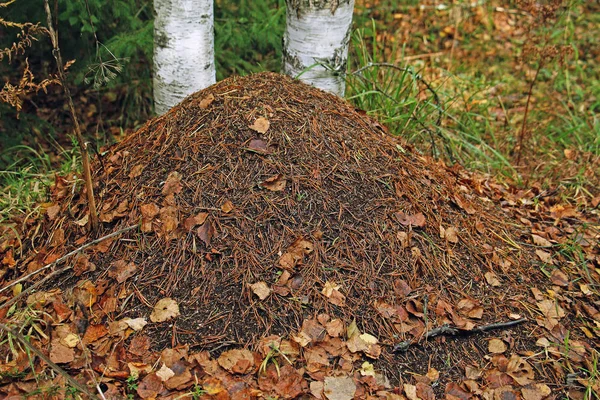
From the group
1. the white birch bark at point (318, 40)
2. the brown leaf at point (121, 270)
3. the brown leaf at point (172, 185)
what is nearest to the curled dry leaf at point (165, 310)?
the brown leaf at point (121, 270)

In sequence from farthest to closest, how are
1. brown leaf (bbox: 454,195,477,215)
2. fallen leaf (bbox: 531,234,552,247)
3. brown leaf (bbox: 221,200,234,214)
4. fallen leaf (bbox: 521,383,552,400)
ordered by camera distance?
fallen leaf (bbox: 531,234,552,247), brown leaf (bbox: 454,195,477,215), brown leaf (bbox: 221,200,234,214), fallen leaf (bbox: 521,383,552,400)

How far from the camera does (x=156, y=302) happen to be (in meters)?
2.56

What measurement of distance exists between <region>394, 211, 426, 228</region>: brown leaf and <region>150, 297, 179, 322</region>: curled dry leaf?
1225mm

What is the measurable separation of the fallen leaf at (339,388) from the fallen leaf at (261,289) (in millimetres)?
470

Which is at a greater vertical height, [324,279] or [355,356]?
[324,279]

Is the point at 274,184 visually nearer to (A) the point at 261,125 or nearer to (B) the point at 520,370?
(A) the point at 261,125

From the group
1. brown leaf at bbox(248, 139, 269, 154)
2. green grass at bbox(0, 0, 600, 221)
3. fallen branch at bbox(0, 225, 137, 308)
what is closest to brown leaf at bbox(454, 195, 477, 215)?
green grass at bbox(0, 0, 600, 221)

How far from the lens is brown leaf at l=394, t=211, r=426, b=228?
2895mm

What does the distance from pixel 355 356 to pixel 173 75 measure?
2.23 meters

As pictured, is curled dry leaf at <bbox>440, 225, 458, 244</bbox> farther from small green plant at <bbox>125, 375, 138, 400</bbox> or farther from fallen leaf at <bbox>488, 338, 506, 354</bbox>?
small green plant at <bbox>125, 375, 138, 400</bbox>

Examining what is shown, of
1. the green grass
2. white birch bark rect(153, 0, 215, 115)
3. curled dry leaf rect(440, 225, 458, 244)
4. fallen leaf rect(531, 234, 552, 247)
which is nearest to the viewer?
curled dry leaf rect(440, 225, 458, 244)

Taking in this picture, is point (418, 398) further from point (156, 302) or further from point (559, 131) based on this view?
point (559, 131)

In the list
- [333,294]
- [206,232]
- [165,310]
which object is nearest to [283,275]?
[333,294]

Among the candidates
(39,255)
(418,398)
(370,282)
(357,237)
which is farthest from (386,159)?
(39,255)
